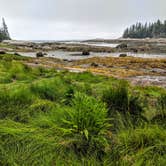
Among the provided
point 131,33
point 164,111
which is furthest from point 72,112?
point 131,33

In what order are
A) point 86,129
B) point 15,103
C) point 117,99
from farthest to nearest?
point 15,103
point 117,99
point 86,129

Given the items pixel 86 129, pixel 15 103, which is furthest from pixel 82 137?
pixel 15 103

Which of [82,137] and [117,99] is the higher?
[117,99]

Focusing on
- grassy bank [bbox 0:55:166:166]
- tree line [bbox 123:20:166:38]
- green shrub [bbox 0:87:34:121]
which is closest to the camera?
grassy bank [bbox 0:55:166:166]

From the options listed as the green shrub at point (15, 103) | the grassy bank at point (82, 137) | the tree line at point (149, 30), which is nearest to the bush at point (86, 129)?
the grassy bank at point (82, 137)

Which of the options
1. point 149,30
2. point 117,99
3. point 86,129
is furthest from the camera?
point 149,30

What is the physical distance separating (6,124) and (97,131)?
1269 millimetres

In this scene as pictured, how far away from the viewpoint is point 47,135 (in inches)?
128

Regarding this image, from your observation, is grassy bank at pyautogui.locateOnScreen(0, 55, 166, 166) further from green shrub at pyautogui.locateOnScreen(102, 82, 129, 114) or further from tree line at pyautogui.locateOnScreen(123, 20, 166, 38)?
tree line at pyautogui.locateOnScreen(123, 20, 166, 38)

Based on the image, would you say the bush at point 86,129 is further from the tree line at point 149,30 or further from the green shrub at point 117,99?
the tree line at point 149,30

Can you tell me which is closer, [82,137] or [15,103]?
[82,137]

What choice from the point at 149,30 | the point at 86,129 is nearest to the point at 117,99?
the point at 86,129

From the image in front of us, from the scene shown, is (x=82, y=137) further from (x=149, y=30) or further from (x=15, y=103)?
(x=149, y=30)

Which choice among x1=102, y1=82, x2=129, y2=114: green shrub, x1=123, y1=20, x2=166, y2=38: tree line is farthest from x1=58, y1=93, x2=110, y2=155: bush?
x1=123, y1=20, x2=166, y2=38: tree line
